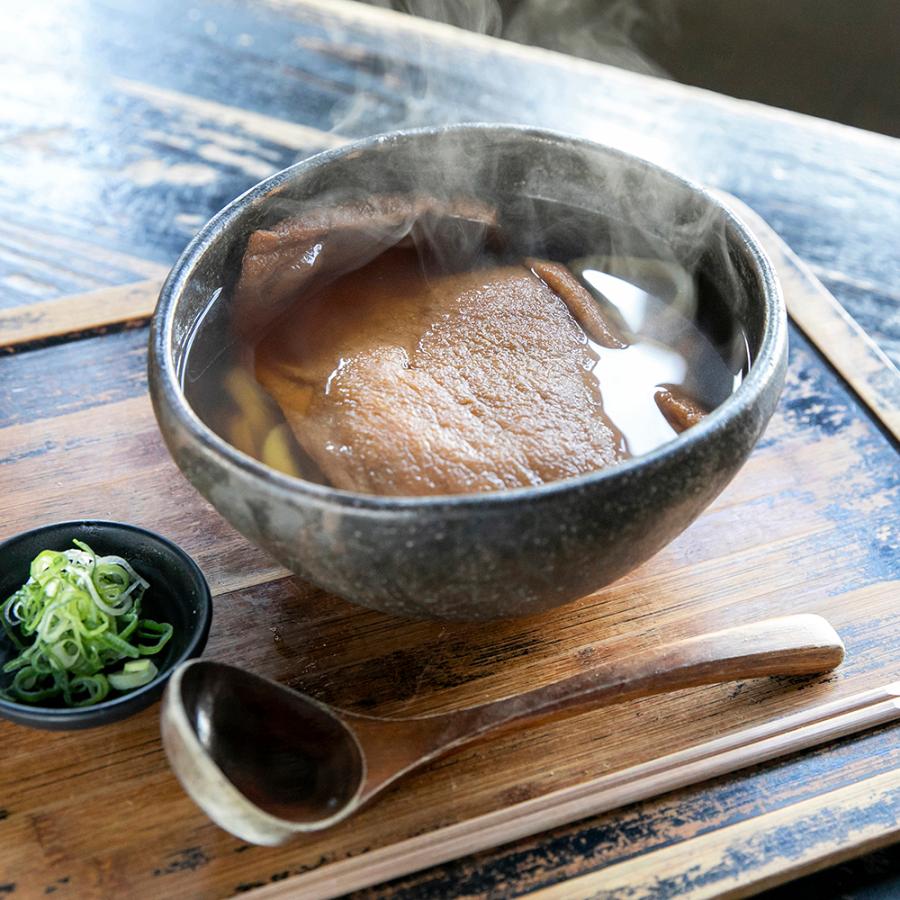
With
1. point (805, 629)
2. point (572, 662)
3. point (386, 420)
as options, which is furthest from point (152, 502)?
point (805, 629)

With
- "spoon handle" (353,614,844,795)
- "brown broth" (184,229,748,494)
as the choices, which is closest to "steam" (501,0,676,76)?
"brown broth" (184,229,748,494)

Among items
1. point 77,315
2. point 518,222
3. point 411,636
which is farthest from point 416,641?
point 77,315

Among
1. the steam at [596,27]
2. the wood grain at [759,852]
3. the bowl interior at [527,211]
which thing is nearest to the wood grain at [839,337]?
the bowl interior at [527,211]

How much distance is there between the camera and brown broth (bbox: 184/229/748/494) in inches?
56.2

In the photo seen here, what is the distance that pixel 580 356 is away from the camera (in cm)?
150

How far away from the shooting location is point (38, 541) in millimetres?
1410

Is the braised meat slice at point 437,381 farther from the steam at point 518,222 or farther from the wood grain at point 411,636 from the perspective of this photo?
the wood grain at point 411,636

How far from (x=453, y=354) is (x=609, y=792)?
24.5 inches

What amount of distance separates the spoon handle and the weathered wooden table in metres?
0.05

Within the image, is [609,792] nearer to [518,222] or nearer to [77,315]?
[518,222]

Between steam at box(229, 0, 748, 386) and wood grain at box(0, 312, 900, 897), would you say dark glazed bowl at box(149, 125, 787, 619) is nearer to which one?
steam at box(229, 0, 748, 386)

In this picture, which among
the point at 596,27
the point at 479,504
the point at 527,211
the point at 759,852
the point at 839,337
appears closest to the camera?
the point at 479,504

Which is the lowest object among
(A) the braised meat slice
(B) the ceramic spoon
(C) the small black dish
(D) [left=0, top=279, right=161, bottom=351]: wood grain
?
(D) [left=0, top=279, right=161, bottom=351]: wood grain

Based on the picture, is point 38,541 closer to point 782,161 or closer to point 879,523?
point 879,523
